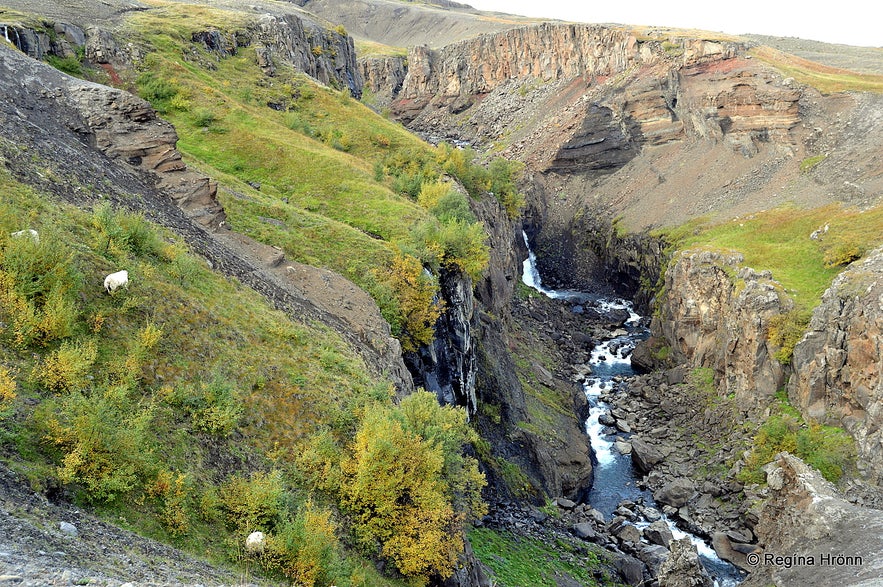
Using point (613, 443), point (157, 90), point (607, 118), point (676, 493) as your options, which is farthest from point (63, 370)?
point (607, 118)

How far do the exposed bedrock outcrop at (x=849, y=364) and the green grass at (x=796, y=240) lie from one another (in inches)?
140

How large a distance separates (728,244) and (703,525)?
96.5 feet

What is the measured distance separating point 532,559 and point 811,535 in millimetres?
10816

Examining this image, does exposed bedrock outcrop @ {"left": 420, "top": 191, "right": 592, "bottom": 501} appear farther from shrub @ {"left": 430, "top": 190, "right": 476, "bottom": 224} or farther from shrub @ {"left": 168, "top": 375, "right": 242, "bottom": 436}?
shrub @ {"left": 168, "top": 375, "right": 242, "bottom": 436}

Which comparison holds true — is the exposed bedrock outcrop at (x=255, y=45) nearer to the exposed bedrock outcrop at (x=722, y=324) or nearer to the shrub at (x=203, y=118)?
the shrub at (x=203, y=118)

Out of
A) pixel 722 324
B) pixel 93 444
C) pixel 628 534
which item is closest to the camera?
pixel 93 444

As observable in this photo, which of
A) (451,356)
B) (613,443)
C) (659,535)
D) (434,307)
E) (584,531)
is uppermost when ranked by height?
(434,307)

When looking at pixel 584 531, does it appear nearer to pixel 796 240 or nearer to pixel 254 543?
pixel 254 543

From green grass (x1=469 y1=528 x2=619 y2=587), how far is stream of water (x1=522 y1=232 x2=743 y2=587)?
735cm

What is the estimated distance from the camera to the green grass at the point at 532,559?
19906 mm

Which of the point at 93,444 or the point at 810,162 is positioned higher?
the point at 810,162

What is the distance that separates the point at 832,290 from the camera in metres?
34.4

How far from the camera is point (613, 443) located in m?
38.9

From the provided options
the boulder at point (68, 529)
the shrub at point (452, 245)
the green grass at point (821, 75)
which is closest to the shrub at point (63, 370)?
the boulder at point (68, 529)
